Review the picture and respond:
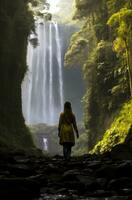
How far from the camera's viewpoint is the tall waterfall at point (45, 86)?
2884 inches

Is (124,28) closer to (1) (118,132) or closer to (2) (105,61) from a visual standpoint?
(1) (118,132)

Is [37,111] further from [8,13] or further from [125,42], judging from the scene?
[125,42]

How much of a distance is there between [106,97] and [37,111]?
1652 inches

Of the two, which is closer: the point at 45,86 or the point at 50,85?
the point at 50,85

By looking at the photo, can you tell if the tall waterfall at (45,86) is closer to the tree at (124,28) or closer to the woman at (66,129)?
the tree at (124,28)

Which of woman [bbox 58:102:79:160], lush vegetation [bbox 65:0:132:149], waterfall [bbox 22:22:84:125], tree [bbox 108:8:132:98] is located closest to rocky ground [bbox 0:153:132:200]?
woman [bbox 58:102:79:160]

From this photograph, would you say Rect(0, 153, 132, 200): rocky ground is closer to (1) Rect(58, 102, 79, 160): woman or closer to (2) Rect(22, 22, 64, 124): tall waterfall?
(1) Rect(58, 102, 79, 160): woman

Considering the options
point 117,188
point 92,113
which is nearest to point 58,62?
point 92,113

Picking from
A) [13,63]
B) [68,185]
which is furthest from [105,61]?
[68,185]

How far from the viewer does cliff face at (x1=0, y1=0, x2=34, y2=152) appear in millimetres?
30625

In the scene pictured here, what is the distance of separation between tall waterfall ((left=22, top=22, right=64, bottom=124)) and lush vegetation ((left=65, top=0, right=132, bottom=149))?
28885mm

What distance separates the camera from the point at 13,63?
3372 centimetres

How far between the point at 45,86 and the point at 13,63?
4016 centimetres

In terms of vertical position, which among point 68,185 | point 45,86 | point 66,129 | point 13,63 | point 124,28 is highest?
point 45,86
